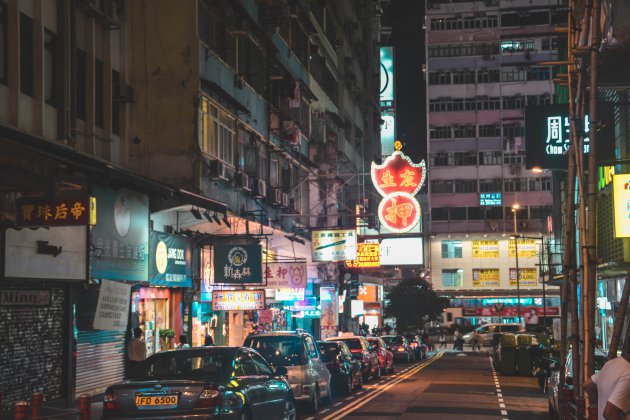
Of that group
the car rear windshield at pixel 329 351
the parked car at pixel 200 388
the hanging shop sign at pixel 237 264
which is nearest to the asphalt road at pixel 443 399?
the car rear windshield at pixel 329 351

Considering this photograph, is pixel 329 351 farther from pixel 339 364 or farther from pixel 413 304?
pixel 413 304

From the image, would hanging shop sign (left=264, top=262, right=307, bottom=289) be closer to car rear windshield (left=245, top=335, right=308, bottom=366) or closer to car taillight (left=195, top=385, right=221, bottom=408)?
car rear windshield (left=245, top=335, right=308, bottom=366)

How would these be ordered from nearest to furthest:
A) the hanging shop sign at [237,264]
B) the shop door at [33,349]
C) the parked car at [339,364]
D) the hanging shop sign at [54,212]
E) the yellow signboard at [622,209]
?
the hanging shop sign at [54,212] → the yellow signboard at [622,209] → the shop door at [33,349] → the parked car at [339,364] → the hanging shop sign at [237,264]

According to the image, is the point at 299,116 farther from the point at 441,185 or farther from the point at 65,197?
the point at 441,185

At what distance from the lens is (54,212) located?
52.2 feet

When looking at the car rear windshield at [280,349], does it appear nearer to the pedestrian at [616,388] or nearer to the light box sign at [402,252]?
the pedestrian at [616,388]

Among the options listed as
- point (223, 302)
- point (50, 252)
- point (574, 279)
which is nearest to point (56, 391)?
point (50, 252)

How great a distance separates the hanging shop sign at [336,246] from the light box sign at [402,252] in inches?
1354

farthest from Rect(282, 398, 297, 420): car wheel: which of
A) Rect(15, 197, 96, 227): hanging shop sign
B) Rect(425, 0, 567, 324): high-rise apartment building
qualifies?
Rect(425, 0, 567, 324): high-rise apartment building

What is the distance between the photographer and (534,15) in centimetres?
8781

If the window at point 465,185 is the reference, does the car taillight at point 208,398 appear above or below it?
below

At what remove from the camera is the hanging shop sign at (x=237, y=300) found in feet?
95.4

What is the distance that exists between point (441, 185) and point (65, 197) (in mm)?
73154

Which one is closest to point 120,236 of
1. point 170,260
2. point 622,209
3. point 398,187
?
point 170,260
